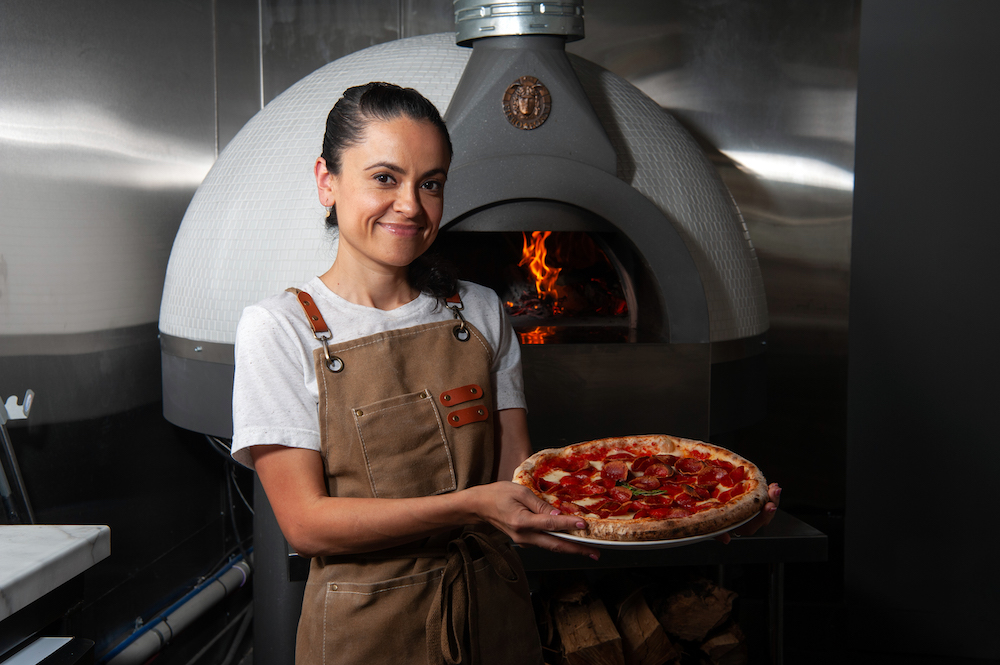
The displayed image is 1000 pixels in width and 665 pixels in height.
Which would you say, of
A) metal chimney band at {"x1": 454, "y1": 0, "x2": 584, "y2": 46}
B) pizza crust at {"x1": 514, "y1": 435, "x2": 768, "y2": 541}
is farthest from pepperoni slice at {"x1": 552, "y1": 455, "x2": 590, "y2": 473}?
metal chimney band at {"x1": 454, "y1": 0, "x2": 584, "y2": 46}

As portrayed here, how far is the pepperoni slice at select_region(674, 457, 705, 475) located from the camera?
1.33m

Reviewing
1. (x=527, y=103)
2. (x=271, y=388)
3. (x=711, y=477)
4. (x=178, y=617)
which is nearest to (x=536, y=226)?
(x=527, y=103)

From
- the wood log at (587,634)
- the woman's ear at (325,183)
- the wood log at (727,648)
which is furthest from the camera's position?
the wood log at (727,648)

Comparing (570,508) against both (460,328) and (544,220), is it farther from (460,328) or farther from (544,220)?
(544,220)

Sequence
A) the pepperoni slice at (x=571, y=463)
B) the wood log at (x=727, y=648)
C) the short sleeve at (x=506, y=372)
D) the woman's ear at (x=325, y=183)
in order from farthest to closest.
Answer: the wood log at (x=727, y=648) → the pepperoni slice at (x=571, y=463) → the short sleeve at (x=506, y=372) → the woman's ear at (x=325, y=183)

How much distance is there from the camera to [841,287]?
9.13 ft

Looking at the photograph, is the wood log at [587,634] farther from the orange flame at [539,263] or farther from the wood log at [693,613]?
the orange flame at [539,263]

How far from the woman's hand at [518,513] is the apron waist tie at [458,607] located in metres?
0.12

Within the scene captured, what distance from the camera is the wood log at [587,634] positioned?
1.84m

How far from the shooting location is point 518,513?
0.96 m

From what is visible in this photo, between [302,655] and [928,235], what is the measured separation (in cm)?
217

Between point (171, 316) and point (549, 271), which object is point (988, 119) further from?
point (171, 316)

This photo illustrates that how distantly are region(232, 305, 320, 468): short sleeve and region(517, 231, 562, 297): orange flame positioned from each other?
143 cm

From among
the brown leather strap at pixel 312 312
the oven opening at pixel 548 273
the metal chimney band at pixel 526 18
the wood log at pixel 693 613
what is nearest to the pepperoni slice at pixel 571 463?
the brown leather strap at pixel 312 312
